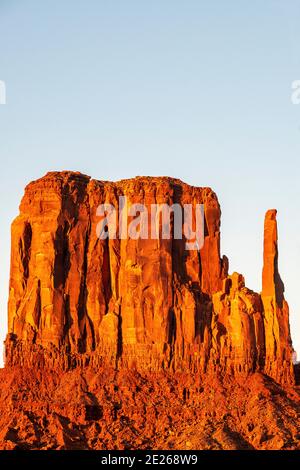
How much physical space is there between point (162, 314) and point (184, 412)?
24.5ft

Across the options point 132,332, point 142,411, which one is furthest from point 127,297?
point 142,411

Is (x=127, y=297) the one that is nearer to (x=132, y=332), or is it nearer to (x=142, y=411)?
(x=132, y=332)

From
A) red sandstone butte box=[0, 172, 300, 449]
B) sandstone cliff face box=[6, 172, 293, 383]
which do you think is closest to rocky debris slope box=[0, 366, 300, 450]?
red sandstone butte box=[0, 172, 300, 449]

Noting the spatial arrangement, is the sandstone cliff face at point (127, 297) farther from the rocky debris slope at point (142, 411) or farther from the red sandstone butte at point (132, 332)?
the rocky debris slope at point (142, 411)

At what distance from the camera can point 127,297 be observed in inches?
5241

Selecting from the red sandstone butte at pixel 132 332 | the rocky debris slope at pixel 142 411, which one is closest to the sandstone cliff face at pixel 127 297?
the red sandstone butte at pixel 132 332

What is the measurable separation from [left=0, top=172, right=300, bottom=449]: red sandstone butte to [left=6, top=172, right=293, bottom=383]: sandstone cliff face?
72 millimetres

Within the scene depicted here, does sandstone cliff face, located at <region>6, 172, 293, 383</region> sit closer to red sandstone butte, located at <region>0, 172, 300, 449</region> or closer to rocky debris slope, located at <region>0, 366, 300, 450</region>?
red sandstone butte, located at <region>0, 172, 300, 449</region>

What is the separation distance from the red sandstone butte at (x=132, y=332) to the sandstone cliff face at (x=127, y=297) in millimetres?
72

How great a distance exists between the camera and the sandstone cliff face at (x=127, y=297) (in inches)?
5197

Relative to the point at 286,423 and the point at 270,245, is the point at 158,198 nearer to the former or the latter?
the point at 270,245

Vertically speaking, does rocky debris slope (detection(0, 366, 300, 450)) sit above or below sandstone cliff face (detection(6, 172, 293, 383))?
below

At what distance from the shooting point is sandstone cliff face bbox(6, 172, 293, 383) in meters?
132

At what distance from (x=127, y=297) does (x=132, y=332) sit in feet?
8.65
